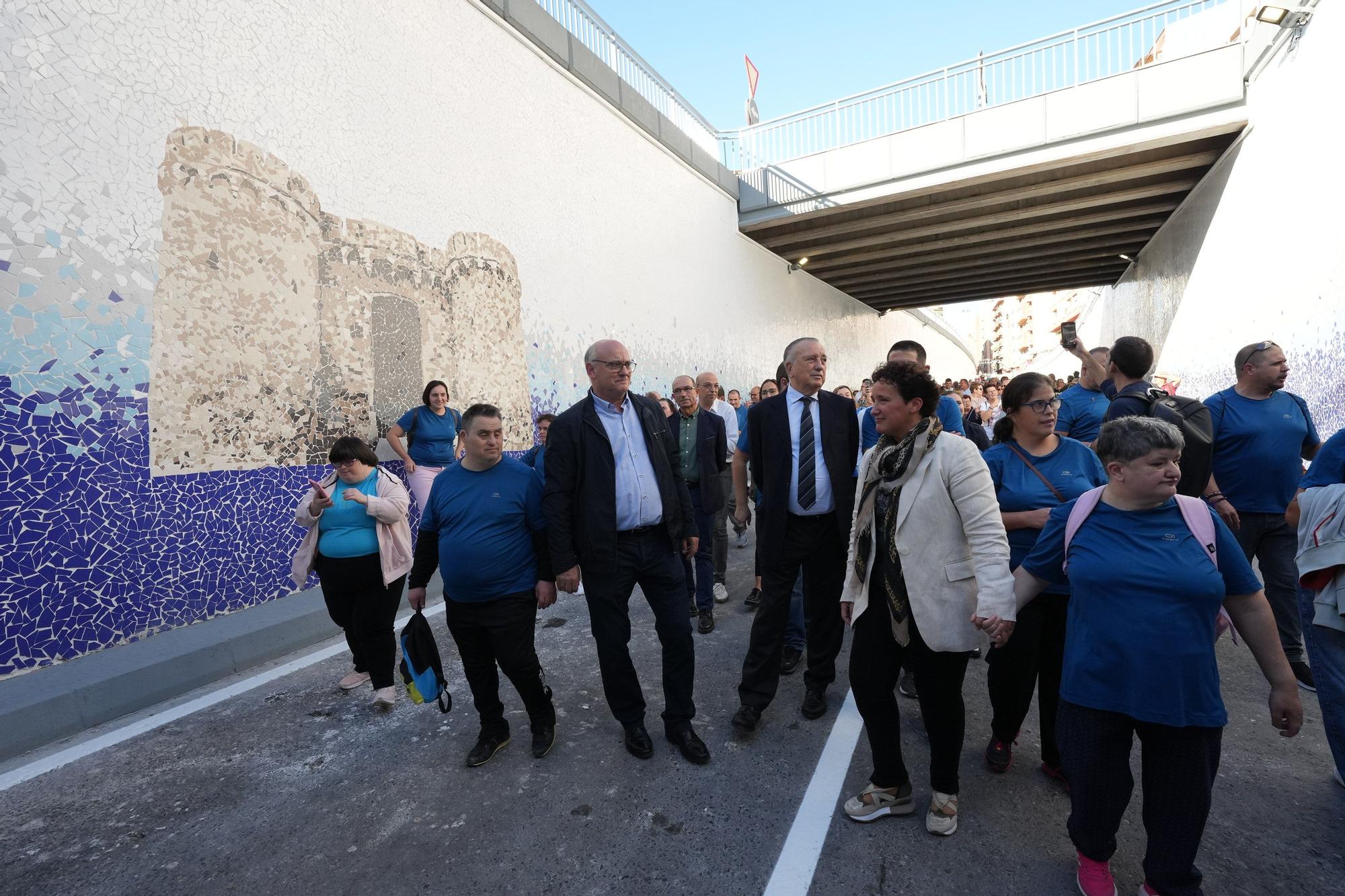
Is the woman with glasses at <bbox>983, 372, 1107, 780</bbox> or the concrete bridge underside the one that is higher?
the concrete bridge underside

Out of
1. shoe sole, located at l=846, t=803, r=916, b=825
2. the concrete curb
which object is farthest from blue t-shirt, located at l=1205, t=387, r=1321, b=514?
the concrete curb

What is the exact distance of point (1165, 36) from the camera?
11.2 meters

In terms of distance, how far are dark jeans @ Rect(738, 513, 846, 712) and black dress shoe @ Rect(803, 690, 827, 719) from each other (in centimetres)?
4

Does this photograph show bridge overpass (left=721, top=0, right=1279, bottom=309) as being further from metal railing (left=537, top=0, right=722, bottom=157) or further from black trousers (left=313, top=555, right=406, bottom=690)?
black trousers (left=313, top=555, right=406, bottom=690)

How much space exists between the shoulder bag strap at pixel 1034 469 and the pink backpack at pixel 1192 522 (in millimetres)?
679

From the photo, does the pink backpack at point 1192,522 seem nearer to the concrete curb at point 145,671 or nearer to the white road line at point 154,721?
the white road line at point 154,721

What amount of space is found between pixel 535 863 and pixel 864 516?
1.82 metres

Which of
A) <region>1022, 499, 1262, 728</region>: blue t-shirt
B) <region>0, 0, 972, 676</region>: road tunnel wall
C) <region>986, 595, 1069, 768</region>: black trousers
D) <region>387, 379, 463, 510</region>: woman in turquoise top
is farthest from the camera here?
<region>387, 379, 463, 510</region>: woman in turquoise top

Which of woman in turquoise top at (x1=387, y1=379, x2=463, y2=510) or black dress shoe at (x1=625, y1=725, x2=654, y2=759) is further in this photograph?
woman in turquoise top at (x1=387, y1=379, x2=463, y2=510)

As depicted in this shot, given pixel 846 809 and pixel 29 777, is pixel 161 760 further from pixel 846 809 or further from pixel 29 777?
pixel 846 809

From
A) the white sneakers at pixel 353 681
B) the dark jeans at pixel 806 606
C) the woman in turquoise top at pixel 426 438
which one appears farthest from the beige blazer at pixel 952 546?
the woman in turquoise top at pixel 426 438

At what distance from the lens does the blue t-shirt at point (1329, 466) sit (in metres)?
2.46

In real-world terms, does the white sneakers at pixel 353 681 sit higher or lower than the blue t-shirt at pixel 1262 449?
lower

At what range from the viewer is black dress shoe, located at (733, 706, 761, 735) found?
3.19 metres
